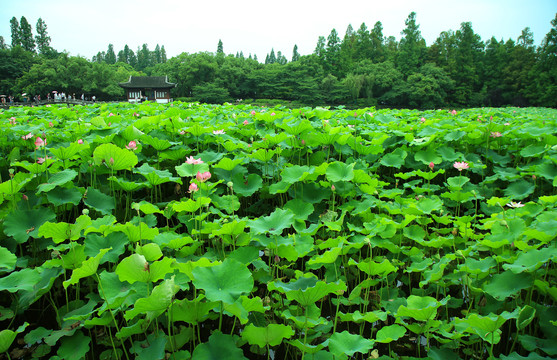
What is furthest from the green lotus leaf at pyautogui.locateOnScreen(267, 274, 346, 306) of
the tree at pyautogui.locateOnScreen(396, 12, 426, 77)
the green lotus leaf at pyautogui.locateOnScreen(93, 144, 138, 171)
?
the tree at pyautogui.locateOnScreen(396, 12, 426, 77)

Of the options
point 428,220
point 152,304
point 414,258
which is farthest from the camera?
point 428,220

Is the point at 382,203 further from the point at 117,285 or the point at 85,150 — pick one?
the point at 85,150

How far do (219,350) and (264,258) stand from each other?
0.88 metres

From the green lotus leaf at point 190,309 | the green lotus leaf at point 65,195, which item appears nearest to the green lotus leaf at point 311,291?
the green lotus leaf at point 190,309

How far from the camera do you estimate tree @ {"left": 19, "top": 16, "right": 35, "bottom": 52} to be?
151 feet

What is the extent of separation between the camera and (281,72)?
36.1 meters

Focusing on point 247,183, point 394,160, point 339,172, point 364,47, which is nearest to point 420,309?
point 339,172

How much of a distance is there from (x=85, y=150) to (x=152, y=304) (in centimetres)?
132

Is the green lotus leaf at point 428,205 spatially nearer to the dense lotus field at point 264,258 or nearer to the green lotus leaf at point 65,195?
the dense lotus field at point 264,258

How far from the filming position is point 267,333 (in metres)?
1.01

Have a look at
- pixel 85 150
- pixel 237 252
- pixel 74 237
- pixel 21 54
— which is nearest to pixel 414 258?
pixel 237 252

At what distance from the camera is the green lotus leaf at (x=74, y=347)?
1.10 m

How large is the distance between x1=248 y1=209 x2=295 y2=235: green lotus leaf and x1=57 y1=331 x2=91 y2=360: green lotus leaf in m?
0.70

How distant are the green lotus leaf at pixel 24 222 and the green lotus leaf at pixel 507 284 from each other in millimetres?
1819
